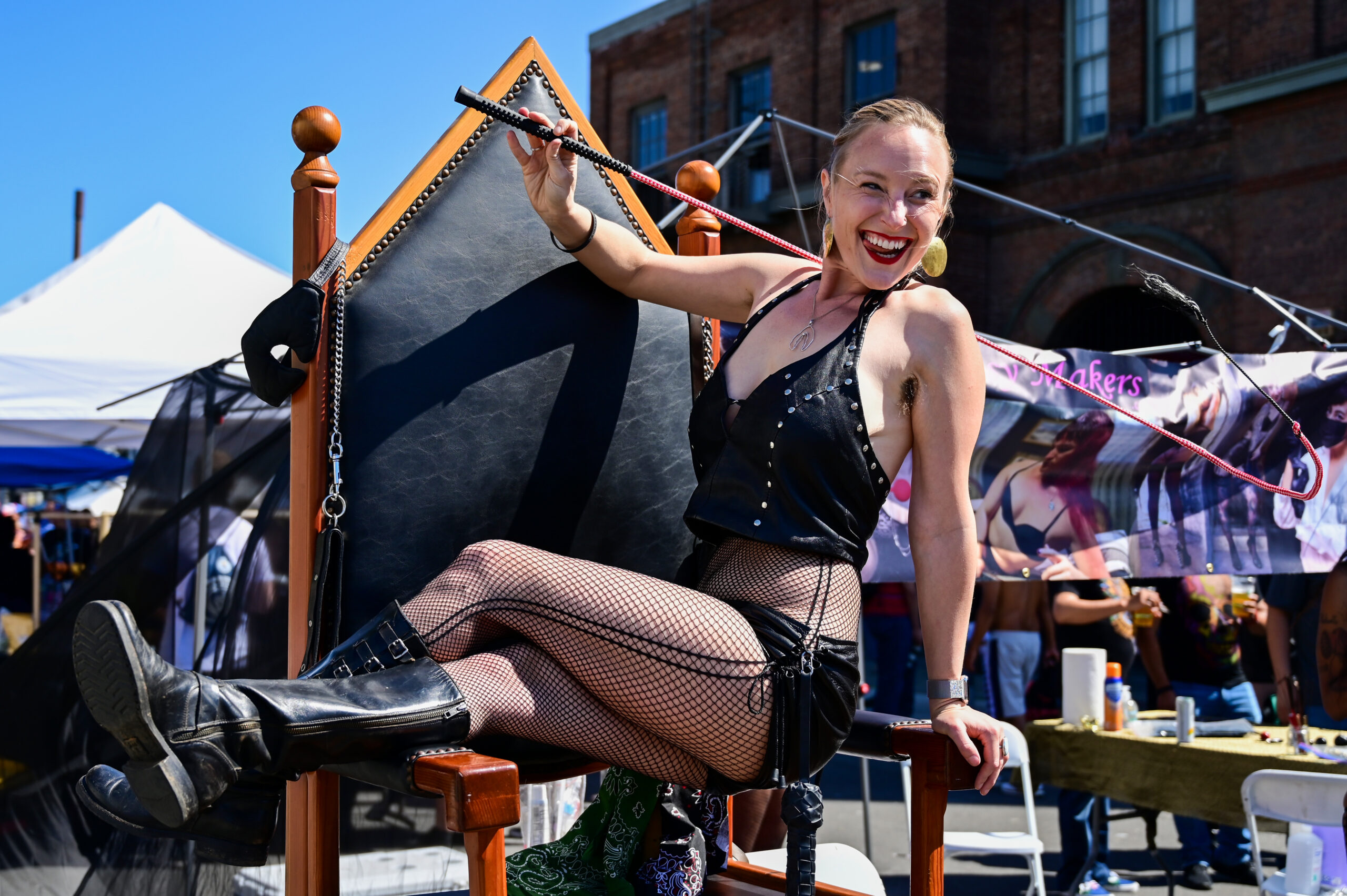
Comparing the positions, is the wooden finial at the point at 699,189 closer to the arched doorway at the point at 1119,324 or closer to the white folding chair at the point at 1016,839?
the white folding chair at the point at 1016,839

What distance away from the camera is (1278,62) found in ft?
37.6

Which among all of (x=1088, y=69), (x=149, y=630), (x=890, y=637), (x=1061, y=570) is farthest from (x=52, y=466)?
(x=1088, y=69)

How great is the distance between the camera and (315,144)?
2.27 meters

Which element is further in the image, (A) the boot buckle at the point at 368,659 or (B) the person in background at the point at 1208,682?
(B) the person in background at the point at 1208,682

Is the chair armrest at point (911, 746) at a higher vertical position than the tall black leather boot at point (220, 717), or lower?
lower

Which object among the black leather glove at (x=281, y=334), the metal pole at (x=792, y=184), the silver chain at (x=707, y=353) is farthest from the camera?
the metal pole at (x=792, y=184)

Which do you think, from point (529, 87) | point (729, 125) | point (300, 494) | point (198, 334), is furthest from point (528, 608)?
point (729, 125)

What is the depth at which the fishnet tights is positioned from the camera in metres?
1.95

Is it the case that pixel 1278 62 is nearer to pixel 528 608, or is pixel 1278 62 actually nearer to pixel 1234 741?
pixel 1234 741

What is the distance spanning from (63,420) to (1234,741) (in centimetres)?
609

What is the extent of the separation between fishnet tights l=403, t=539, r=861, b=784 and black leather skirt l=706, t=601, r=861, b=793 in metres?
0.02

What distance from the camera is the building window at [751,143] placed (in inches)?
663

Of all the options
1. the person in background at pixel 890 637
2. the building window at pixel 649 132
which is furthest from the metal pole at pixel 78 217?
the person in background at pixel 890 637

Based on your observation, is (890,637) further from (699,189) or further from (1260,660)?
(699,189)
